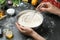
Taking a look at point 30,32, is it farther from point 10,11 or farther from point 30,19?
point 10,11

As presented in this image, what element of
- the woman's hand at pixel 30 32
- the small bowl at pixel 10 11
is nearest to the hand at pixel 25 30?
the woman's hand at pixel 30 32

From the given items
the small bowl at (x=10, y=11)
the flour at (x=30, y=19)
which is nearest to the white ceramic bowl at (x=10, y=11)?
the small bowl at (x=10, y=11)

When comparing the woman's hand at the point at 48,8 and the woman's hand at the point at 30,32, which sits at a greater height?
the woman's hand at the point at 48,8

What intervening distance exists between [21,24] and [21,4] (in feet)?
0.99

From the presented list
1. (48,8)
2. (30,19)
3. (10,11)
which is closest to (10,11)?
(10,11)

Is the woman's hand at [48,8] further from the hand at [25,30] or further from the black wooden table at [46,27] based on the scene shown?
the hand at [25,30]

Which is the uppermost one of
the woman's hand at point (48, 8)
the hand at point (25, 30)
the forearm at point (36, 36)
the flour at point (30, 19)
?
the woman's hand at point (48, 8)

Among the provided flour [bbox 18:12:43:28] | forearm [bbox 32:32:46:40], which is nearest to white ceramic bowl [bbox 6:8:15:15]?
flour [bbox 18:12:43:28]

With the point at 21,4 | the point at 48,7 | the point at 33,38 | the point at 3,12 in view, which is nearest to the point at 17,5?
the point at 21,4

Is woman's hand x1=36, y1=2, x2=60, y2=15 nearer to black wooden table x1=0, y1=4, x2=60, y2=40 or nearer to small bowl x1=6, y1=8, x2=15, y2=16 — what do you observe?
black wooden table x1=0, y1=4, x2=60, y2=40

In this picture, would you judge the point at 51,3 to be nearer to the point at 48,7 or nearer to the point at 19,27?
the point at 48,7

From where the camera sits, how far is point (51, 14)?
1496 mm

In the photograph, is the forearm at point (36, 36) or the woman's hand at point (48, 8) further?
the woman's hand at point (48, 8)

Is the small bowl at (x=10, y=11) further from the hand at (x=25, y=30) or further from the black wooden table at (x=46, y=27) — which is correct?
the hand at (x=25, y=30)
